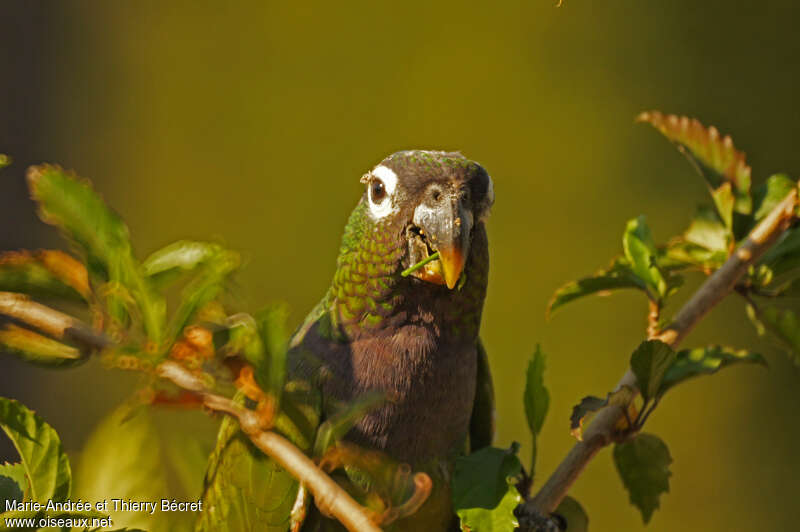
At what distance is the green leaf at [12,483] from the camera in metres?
0.55

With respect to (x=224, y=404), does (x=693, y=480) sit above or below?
below

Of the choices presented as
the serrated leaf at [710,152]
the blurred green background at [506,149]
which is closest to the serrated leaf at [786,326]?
the serrated leaf at [710,152]

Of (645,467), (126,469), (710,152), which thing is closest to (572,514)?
(645,467)

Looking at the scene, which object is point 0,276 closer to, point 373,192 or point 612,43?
point 373,192

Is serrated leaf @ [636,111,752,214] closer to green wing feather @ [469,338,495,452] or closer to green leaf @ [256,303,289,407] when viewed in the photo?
green wing feather @ [469,338,495,452]

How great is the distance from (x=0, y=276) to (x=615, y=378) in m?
2.78

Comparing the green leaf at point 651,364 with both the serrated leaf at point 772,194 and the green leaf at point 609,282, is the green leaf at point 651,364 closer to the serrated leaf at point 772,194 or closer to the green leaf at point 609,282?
the green leaf at point 609,282

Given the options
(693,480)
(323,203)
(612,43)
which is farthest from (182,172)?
(693,480)

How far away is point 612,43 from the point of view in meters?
3.32

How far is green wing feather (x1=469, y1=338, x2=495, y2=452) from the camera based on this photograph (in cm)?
117

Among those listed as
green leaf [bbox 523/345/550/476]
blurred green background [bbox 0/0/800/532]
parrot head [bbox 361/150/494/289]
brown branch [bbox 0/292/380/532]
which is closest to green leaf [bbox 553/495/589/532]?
green leaf [bbox 523/345/550/476]

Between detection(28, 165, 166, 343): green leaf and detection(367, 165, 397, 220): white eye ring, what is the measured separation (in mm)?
530

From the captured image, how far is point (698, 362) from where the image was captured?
83 cm

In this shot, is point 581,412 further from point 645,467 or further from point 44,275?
point 44,275
